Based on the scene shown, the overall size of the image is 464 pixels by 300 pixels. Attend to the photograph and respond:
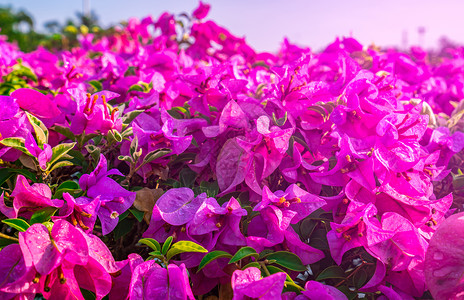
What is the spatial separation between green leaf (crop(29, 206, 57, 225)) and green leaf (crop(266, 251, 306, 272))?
468 millimetres

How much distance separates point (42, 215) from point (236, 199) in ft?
1.41

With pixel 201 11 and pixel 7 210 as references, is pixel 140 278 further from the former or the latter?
pixel 201 11

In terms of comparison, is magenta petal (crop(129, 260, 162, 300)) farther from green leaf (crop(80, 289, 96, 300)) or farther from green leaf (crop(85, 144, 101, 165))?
green leaf (crop(85, 144, 101, 165))

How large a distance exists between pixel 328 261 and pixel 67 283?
622 millimetres

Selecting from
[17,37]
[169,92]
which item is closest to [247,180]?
[169,92]

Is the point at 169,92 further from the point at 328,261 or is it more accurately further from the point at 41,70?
the point at 41,70

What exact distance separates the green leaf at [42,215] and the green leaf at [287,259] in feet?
1.53

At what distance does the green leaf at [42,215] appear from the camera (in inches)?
31.1

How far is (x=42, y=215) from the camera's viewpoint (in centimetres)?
80

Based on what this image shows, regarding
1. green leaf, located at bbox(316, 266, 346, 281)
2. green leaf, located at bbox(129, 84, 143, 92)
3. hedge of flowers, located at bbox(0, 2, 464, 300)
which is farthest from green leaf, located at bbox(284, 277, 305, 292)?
green leaf, located at bbox(129, 84, 143, 92)

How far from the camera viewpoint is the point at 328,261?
3.29 feet

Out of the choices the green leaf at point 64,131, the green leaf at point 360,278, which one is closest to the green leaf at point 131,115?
the green leaf at point 64,131

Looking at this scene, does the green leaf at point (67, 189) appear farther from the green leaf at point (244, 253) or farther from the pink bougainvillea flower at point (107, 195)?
the green leaf at point (244, 253)

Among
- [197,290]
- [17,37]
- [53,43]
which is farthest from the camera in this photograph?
[17,37]
